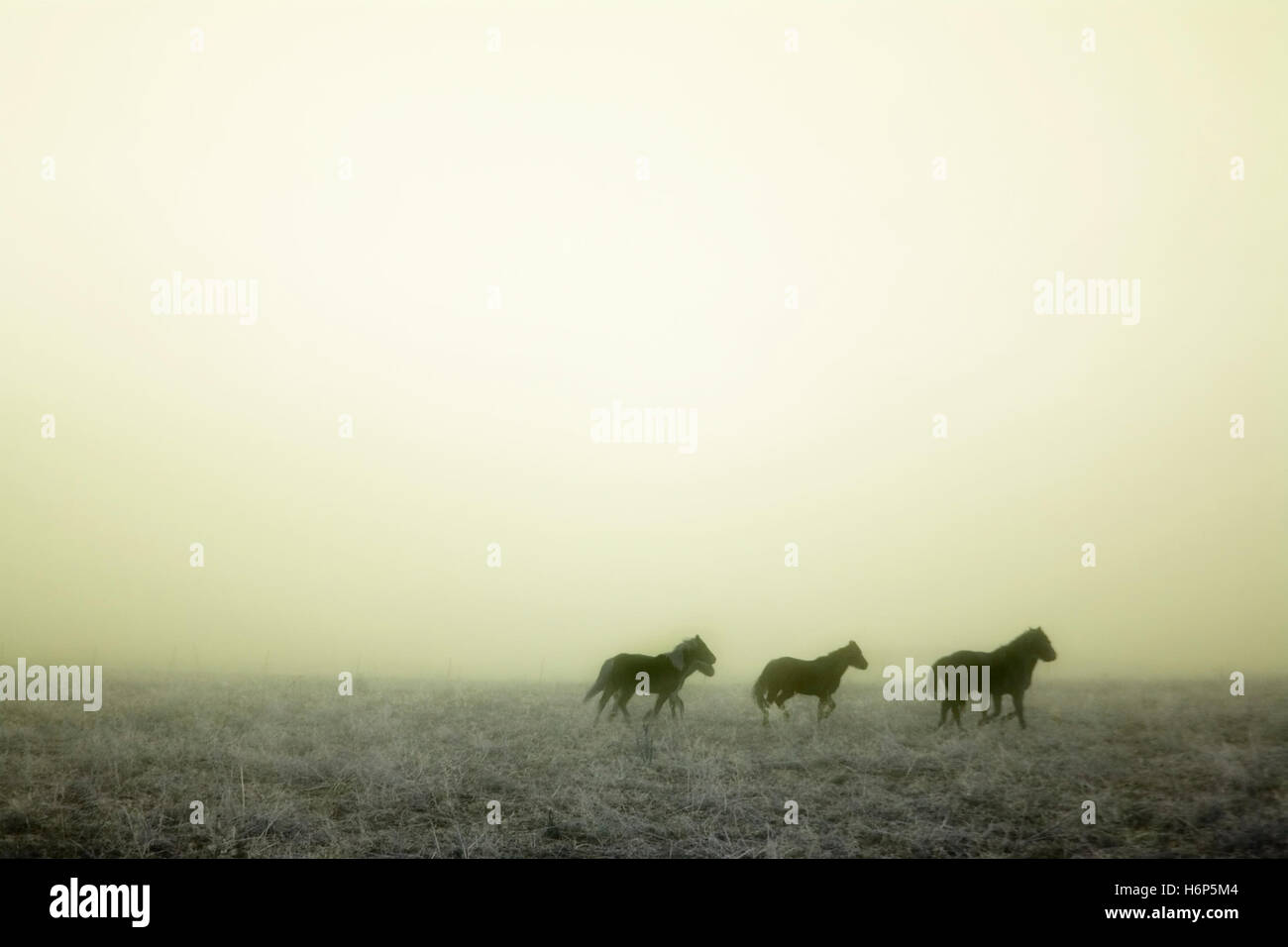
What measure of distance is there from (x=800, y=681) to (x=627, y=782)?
279cm

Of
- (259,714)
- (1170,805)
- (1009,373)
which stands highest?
(1009,373)

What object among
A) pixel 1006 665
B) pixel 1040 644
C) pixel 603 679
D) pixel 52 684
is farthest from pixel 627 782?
pixel 52 684

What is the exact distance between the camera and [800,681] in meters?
9.66

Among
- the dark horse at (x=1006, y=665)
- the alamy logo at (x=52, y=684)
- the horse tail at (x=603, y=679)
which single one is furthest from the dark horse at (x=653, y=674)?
the alamy logo at (x=52, y=684)

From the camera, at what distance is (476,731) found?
29.8 ft

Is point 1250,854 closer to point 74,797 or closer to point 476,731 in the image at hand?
point 476,731

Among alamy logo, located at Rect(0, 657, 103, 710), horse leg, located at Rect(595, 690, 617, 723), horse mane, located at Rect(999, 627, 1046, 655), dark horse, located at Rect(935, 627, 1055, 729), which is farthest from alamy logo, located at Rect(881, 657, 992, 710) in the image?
alamy logo, located at Rect(0, 657, 103, 710)

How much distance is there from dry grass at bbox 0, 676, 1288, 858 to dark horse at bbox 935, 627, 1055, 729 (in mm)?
328

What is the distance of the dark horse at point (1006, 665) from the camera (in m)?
9.24

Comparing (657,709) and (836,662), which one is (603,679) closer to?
(657,709)
